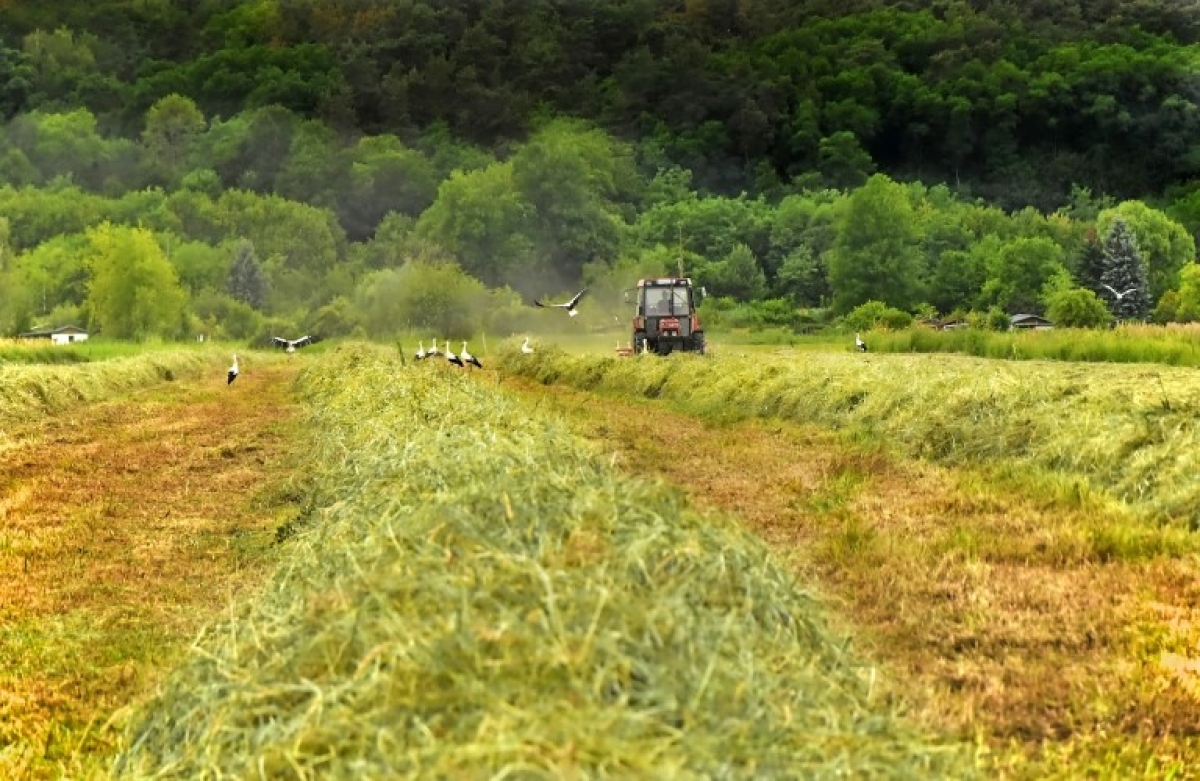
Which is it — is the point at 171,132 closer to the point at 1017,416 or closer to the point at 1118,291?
the point at 1118,291

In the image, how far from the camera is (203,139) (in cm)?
12288

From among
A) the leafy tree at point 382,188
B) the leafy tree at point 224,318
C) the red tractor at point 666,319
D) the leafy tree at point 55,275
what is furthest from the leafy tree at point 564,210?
the red tractor at point 666,319

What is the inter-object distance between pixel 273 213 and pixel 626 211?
35582 millimetres

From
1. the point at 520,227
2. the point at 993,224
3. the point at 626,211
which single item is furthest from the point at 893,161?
the point at 520,227

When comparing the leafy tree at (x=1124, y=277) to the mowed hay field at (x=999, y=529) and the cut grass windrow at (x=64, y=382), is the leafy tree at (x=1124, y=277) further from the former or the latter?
the mowed hay field at (x=999, y=529)

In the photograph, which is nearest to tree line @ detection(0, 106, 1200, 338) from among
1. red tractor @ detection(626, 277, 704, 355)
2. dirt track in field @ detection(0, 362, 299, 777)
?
red tractor @ detection(626, 277, 704, 355)

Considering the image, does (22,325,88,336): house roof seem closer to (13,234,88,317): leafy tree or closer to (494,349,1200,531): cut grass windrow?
(13,234,88,317): leafy tree

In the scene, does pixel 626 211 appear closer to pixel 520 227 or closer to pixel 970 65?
pixel 520 227

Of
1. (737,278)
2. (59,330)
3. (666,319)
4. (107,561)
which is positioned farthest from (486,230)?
(107,561)

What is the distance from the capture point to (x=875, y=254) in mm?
76375

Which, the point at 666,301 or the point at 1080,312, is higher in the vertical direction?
the point at 666,301

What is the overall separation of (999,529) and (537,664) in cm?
584

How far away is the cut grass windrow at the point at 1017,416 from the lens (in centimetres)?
896

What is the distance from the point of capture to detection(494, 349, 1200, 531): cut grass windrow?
896cm
